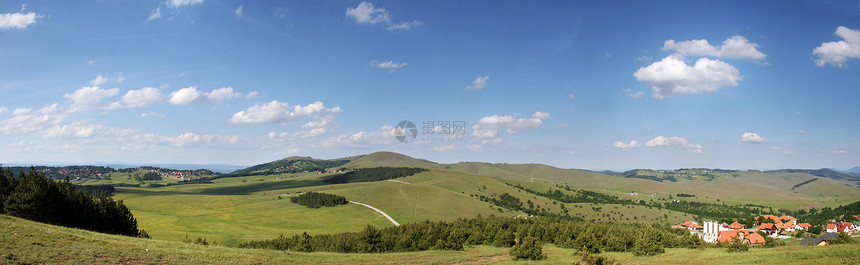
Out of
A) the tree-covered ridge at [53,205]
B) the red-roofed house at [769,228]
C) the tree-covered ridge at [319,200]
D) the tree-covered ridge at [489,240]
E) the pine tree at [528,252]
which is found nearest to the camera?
the pine tree at [528,252]

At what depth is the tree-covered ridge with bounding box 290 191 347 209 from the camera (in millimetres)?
170000

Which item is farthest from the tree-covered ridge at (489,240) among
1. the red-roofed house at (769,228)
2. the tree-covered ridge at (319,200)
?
the tree-covered ridge at (319,200)

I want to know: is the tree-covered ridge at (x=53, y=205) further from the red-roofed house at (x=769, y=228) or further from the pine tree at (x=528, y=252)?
the red-roofed house at (x=769, y=228)

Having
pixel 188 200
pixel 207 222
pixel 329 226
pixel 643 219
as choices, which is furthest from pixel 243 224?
pixel 643 219

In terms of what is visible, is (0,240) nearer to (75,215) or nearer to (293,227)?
(75,215)

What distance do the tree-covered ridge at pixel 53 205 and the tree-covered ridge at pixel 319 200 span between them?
107799 mm

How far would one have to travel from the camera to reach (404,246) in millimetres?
63188

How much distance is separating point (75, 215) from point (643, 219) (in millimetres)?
208927

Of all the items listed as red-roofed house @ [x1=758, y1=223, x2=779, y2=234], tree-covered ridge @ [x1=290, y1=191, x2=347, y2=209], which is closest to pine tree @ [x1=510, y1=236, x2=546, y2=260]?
red-roofed house @ [x1=758, y1=223, x2=779, y2=234]

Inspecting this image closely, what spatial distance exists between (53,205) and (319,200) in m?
126

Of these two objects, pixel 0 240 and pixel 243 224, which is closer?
pixel 0 240

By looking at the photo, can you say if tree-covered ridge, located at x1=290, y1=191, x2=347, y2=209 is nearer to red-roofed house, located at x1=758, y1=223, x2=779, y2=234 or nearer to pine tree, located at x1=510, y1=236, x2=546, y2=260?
pine tree, located at x1=510, y1=236, x2=546, y2=260

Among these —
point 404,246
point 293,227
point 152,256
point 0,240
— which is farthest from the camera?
point 293,227

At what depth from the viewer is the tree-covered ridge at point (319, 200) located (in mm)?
170000
